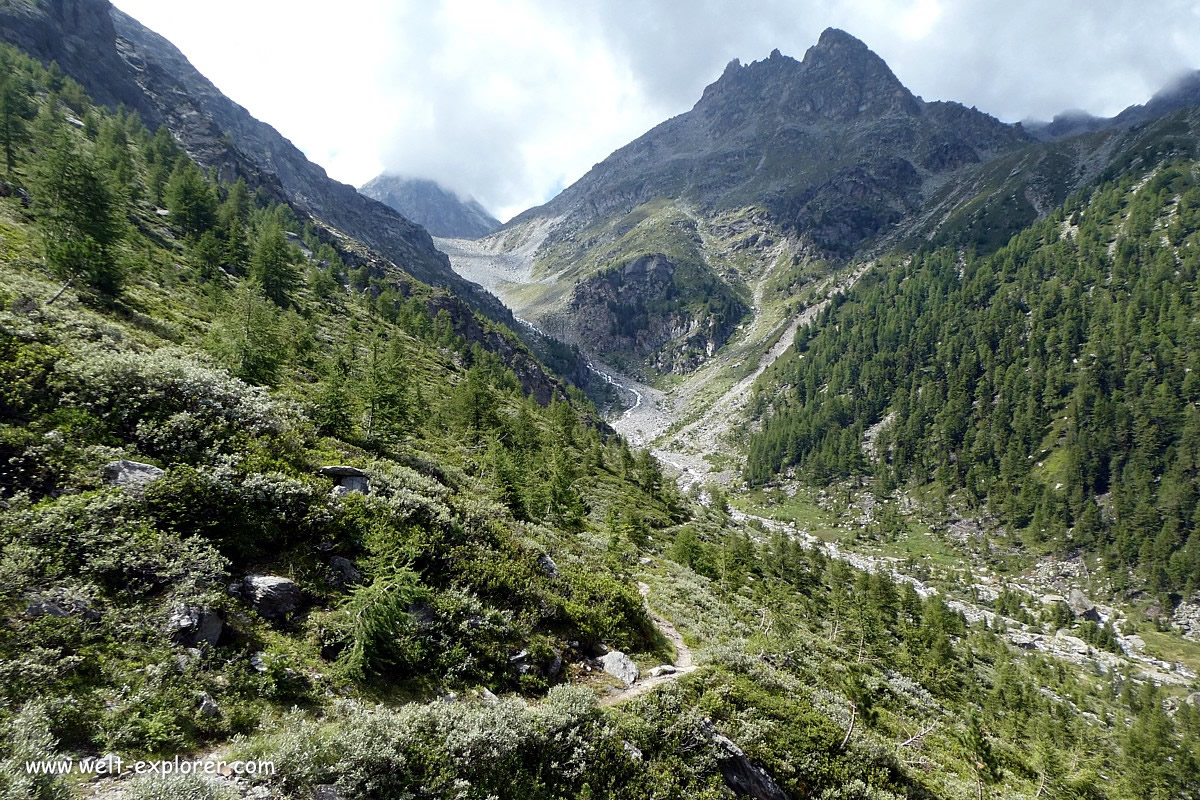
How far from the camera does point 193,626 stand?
8.39 meters

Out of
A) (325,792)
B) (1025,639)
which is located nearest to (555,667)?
(325,792)

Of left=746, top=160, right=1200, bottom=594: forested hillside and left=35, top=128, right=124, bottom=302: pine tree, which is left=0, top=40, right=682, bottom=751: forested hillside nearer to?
left=35, top=128, right=124, bottom=302: pine tree

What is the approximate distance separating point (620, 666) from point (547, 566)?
4.21 meters

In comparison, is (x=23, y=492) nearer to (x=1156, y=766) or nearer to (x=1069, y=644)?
(x=1156, y=766)

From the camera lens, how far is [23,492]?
8.55 meters

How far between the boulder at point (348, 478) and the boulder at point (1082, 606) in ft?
357

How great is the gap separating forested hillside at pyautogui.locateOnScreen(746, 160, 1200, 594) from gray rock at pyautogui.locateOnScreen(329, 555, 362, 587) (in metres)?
122

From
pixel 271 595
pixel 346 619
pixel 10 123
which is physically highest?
pixel 10 123

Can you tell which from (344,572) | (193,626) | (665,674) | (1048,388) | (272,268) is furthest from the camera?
(1048,388)

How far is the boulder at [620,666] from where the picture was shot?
13.6 meters

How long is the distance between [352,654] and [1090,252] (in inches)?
7989

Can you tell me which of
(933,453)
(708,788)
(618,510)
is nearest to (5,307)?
(708,788)

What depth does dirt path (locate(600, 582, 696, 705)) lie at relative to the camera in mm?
12231

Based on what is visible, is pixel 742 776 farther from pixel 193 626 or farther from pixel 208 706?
pixel 193 626
